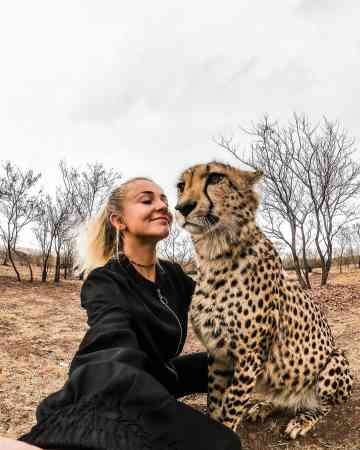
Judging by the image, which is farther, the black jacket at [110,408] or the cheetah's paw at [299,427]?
the cheetah's paw at [299,427]

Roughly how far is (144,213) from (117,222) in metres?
0.20

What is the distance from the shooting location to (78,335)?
6234mm

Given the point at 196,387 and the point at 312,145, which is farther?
the point at 312,145

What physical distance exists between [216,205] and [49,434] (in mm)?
1596

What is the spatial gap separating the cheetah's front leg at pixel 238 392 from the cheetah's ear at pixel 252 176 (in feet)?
3.53

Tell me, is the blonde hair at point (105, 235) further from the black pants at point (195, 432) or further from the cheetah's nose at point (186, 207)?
the black pants at point (195, 432)

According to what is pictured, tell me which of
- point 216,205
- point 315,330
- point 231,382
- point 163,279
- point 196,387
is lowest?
point 196,387

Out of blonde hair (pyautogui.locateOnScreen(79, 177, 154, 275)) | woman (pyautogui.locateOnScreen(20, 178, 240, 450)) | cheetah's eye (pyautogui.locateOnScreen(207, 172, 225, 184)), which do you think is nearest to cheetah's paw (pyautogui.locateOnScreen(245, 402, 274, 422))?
woman (pyautogui.locateOnScreen(20, 178, 240, 450))

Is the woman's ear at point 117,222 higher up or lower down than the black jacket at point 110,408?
higher up

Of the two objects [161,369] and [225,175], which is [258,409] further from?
[225,175]

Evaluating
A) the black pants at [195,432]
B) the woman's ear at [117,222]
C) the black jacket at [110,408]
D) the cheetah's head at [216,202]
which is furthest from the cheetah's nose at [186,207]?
the black pants at [195,432]

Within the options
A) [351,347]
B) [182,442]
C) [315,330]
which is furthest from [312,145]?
[182,442]

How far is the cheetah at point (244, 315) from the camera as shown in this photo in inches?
86.0

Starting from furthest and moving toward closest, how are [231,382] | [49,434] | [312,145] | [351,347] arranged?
[312,145]
[351,347]
[231,382]
[49,434]
